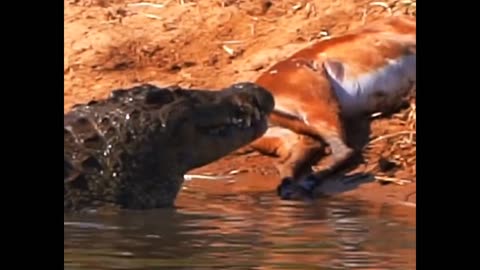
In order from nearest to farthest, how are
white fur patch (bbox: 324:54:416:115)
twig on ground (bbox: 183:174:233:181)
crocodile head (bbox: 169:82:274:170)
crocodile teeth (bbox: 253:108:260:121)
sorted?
1. crocodile head (bbox: 169:82:274:170)
2. crocodile teeth (bbox: 253:108:260:121)
3. twig on ground (bbox: 183:174:233:181)
4. white fur patch (bbox: 324:54:416:115)

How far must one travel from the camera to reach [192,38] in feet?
31.1

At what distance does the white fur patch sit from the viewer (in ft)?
27.8

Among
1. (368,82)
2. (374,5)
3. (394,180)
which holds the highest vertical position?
(374,5)

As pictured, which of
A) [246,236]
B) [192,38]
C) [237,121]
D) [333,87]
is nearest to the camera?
[246,236]

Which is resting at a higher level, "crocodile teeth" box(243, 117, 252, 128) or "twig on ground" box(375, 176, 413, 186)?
"crocodile teeth" box(243, 117, 252, 128)

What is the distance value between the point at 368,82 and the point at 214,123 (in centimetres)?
186

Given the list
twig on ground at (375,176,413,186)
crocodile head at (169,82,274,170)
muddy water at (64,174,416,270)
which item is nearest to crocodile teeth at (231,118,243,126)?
crocodile head at (169,82,274,170)

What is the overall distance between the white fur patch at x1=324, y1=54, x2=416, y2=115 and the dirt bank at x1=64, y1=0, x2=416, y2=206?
15 centimetres

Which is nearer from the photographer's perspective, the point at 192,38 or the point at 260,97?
the point at 260,97

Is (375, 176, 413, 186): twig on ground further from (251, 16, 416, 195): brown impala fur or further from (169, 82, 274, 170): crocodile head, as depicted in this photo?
(169, 82, 274, 170): crocodile head

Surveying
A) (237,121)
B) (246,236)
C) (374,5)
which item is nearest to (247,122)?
(237,121)

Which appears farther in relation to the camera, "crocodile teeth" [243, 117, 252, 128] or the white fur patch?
the white fur patch

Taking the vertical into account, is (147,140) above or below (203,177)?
above

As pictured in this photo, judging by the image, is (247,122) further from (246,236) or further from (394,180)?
(394,180)
